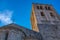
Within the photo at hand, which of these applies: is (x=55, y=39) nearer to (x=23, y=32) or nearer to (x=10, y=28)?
(x=23, y=32)

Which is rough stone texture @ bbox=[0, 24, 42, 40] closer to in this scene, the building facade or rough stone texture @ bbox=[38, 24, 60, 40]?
the building facade

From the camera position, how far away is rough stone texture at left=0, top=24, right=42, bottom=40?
1265cm

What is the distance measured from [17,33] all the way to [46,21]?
5.11 metres

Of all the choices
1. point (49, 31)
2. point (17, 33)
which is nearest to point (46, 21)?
point (49, 31)

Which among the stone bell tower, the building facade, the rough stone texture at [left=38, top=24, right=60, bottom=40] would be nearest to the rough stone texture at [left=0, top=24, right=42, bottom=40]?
the building facade

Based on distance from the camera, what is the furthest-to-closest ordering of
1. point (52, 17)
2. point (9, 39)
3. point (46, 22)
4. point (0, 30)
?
point (52, 17) < point (46, 22) < point (0, 30) < point (9, 39)

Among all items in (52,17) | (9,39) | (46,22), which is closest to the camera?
(9,39)

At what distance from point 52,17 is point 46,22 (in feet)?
6.80

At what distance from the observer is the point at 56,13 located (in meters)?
19.2

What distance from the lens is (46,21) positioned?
1659 cm

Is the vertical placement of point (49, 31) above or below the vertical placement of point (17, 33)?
above

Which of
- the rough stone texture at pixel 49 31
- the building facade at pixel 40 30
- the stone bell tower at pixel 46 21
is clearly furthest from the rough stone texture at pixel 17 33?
the stone bell tower at pixel 46 21

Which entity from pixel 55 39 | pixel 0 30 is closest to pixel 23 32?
pixel 0 30

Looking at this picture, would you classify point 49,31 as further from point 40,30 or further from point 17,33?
point 17,33
